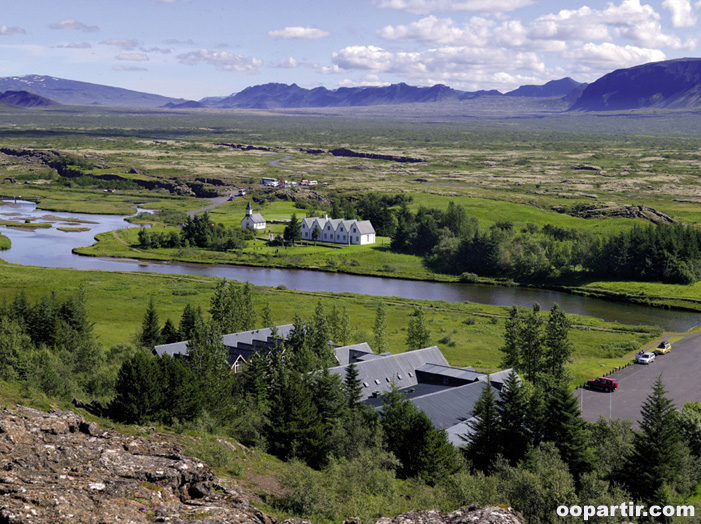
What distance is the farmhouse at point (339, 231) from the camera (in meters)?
134

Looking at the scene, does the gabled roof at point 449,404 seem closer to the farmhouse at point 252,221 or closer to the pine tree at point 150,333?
the pine tree at point 150,333

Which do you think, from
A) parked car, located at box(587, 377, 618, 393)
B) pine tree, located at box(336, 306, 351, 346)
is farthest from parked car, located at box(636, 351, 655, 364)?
pine tree, located at box(336, 306, 351, 346)

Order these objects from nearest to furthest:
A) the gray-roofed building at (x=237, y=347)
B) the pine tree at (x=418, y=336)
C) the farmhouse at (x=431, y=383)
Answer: the farmhouse at (x=431, y=383)
the gray-roofed building at (x=237, y=347)
the pine tree at (x=418, y=336)

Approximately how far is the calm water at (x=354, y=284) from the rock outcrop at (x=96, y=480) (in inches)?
2865

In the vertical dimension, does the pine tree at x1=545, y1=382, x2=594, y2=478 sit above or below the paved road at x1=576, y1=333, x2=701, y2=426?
above

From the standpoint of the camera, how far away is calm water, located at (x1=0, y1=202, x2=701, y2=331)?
89.6m

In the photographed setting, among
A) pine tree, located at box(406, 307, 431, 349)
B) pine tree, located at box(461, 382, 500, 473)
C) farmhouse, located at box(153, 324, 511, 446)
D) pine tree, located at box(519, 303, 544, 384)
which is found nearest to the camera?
pine tree, located at box(461, 382, 500, 473)

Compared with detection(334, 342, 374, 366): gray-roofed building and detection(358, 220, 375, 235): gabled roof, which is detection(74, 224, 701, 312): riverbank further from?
detection(334, 342, 374, 366): gray-roofed building

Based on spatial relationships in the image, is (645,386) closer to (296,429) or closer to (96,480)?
(296,429)

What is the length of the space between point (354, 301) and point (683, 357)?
40.7 metres

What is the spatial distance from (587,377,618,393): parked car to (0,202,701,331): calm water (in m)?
33.6

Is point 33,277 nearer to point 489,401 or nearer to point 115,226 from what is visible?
point 115,226

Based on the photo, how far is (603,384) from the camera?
52.2 m

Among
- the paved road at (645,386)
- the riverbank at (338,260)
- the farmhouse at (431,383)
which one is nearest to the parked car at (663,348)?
the paved road at (645,386)
